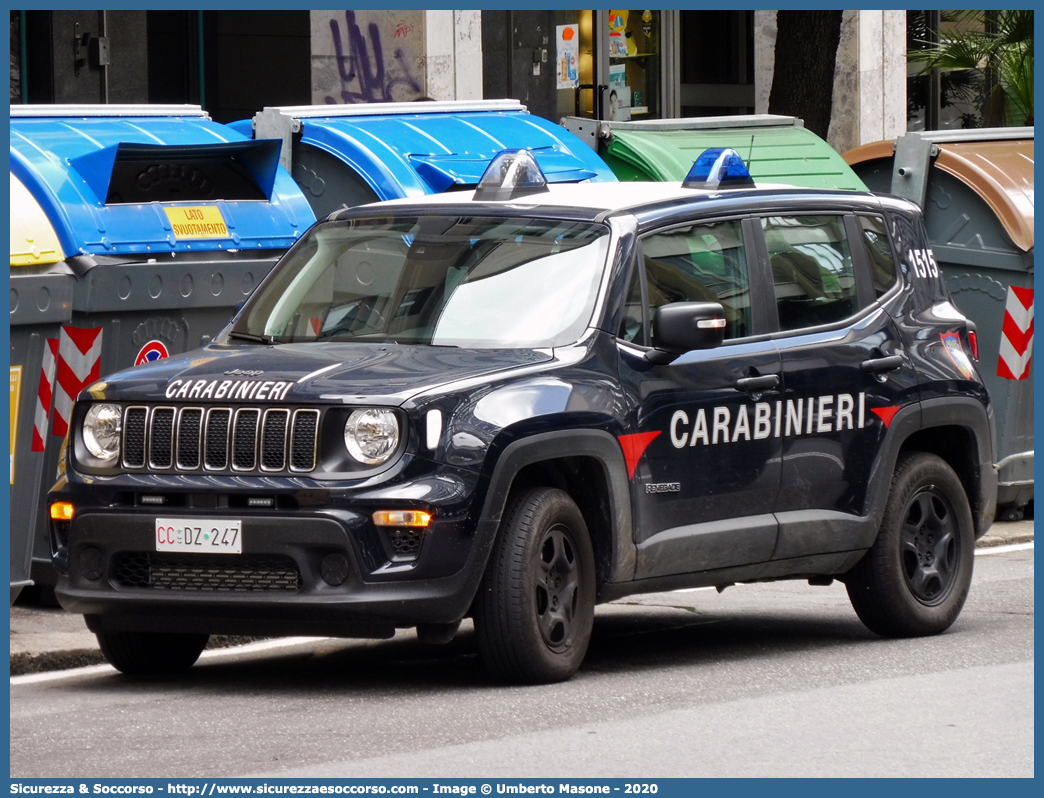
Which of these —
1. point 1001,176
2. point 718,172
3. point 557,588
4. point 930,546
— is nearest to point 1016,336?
point 1001,176

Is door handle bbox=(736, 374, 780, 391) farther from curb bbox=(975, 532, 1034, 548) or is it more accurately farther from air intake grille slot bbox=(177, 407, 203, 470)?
curb bbox=(975, 532, 1034, 548)

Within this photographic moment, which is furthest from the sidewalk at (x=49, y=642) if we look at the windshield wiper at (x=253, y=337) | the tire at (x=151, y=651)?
the windshield wiper at (x=253, y=337)

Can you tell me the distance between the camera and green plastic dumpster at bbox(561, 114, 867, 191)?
11.6 meters

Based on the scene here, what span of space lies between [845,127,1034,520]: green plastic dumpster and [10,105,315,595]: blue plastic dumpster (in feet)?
14.6

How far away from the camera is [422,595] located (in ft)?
21.7

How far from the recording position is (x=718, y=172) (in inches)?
324

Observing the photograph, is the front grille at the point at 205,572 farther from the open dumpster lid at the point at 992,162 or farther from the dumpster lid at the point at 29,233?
the open dumpster lid at the point at 992,162

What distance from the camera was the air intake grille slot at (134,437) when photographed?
6875 millimetres

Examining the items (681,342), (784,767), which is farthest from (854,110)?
(784,767)

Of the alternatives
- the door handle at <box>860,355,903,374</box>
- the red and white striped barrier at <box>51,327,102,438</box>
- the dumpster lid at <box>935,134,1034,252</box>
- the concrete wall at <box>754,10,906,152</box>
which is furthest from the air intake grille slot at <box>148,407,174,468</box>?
the concrete wall at <box>754,10,906,152</box>

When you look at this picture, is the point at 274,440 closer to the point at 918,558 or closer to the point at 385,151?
the point at 918,558

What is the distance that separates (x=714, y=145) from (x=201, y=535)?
5.97m

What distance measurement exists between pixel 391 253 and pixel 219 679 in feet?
5.55

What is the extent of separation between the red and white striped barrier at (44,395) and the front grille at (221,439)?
51.7 inches
